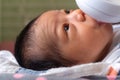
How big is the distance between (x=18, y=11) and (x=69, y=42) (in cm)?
156

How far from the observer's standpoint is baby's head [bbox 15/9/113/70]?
0.79 m

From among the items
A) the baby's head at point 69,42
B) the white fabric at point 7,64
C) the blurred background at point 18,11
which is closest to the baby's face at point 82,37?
the baby's head at point 69,42

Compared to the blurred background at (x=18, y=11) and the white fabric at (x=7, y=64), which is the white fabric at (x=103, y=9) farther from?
the blurred background at (x=18, y=11)

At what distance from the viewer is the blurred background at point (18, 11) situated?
226 centimetres

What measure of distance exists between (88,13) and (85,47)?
3.6 inches

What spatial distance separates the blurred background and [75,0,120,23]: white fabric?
1.42 meters

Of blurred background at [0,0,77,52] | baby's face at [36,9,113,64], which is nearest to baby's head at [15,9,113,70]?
baby's face at [36,9,113,64]

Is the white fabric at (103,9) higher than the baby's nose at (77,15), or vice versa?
the white fabric at (103,9)

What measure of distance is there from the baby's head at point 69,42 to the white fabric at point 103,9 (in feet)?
0.08

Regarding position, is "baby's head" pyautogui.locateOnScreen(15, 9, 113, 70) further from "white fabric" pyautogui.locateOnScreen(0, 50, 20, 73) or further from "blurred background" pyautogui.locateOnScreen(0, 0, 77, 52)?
"blurred background" pyautogui.locateOnScreen(0, 0, 77, 52)

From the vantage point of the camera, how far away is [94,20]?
0.80 m

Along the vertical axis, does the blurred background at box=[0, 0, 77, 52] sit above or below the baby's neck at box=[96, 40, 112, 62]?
below

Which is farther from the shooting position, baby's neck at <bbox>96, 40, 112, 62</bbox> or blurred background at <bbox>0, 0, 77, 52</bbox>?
blurred background at <bbox>0, 0, 77, 52</bbox>

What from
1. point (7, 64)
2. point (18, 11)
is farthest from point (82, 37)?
point (18, 11)
